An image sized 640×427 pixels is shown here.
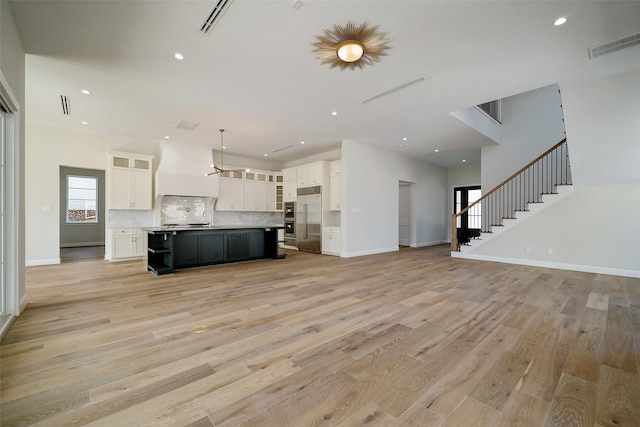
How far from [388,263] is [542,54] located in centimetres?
428

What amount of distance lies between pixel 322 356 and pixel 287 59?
3.34m

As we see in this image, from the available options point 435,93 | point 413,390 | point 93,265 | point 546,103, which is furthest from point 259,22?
point 546,103

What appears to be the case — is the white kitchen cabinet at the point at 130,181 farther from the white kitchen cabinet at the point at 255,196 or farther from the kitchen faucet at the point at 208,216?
the white kitchen cabinet at the point at 255,196

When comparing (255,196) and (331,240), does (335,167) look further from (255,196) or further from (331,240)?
(255,196)

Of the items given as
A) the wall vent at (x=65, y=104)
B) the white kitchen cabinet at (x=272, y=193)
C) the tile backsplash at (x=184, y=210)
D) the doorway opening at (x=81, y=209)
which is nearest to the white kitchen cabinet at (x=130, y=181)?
the tile backsplash at (x=184, y=210)

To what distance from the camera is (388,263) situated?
233 inches

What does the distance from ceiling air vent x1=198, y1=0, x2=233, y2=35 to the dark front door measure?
9.77 m

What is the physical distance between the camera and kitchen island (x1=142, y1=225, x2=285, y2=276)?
5047mm

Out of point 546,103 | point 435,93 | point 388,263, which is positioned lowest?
point 388,263

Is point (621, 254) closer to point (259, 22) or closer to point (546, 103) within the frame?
point (546, 103)

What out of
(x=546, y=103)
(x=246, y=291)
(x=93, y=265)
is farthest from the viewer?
(x=546, y=103)

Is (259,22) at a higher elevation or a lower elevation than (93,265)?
higher

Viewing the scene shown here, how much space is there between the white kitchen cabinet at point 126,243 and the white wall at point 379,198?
517 centimetres

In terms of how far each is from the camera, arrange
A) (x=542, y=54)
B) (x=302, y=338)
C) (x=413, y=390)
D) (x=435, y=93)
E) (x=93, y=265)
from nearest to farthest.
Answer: (x=413, y=390)
(x=302, y=338)
(x=542, y=54)
(x=435, y=93)
(x=93, y=265)
